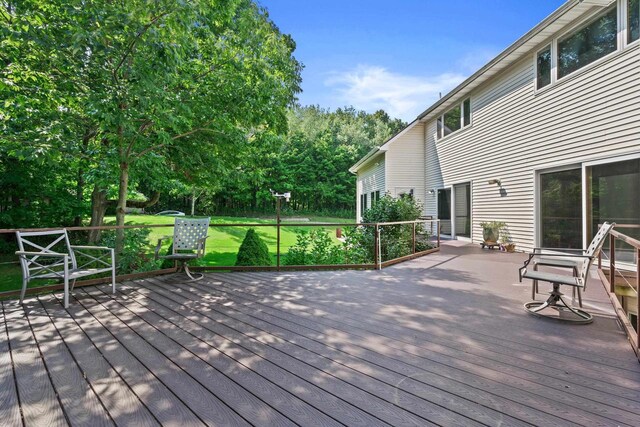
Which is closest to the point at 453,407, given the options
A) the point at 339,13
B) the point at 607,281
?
the point at 607,281

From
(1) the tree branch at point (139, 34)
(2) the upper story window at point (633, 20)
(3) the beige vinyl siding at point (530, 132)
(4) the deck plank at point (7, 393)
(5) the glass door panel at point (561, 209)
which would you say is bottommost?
(4) the deck plank at point (7, 393)

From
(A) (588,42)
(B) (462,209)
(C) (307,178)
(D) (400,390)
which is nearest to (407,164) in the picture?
(B) (462,209)

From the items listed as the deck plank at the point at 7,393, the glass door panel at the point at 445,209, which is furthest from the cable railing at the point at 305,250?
the glass door panel at the point at 445,209

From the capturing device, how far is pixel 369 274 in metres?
5.21

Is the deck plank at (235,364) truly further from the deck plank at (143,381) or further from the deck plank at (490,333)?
the deck plank at (490,333)

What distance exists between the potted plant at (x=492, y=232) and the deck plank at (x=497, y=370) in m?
6.37

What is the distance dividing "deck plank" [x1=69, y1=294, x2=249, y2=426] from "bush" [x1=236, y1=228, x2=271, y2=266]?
115 inches

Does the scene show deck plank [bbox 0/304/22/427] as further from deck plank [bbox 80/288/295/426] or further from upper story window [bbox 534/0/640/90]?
upper story window [bbox 534/0/640/90]

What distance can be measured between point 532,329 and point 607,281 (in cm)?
237

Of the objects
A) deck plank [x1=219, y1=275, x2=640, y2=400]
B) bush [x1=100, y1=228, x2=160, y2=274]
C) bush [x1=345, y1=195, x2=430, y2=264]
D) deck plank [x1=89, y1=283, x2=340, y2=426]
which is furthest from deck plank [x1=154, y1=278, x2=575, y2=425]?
bush [x1=100, y1=228, x2=160, y2=274]

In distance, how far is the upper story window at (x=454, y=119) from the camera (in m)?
9.81

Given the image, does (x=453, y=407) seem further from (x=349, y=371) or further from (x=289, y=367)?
(x=289, y=367)

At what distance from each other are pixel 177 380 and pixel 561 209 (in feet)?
23.8

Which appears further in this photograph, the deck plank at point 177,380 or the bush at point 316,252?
the bush at point 316,252
